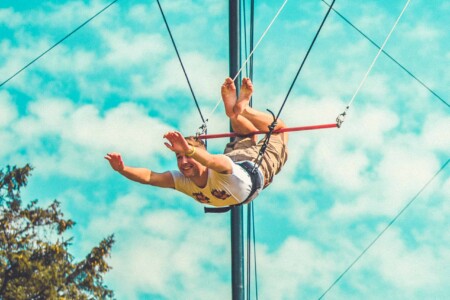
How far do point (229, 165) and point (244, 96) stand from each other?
72 cm

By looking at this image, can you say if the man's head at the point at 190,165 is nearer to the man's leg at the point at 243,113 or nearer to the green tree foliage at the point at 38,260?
the man's leg at the point at 243,113

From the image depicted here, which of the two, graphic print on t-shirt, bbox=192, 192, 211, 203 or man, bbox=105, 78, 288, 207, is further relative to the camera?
graphic print on t-shirt, bbox=192, 192, 211, 203

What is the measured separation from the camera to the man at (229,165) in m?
5.11

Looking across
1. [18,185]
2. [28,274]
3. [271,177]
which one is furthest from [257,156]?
[18,185]

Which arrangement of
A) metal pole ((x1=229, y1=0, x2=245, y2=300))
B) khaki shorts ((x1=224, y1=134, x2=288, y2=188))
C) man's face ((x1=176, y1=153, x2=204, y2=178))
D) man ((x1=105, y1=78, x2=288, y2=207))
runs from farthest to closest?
1. metal pole ((x1=229, y1=0, x2=245, y2=300))
2. khaki shorts ((x1=224, y1=134, x2=288, y2=188))
3. man's face ((x1=176, y1=153, x2=204, y2=178))
4. man ((x1=105, y1=78, x2=288, y2=207))

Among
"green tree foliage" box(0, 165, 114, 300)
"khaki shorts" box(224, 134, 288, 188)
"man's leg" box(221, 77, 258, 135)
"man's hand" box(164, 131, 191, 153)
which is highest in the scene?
"green tree foliage" box(0, 165, 114, 300)

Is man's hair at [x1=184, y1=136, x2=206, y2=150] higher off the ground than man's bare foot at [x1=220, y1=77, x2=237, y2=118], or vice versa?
man's bare foot at [x1=220, y1=77, x2=237, y2=118]

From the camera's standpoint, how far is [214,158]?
5.02 metres

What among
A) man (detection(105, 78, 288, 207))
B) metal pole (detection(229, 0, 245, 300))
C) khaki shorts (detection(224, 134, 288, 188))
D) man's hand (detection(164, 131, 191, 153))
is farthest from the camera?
metal pole (detection(229, 0, 245, 300))

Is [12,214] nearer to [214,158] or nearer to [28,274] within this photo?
[28,274]

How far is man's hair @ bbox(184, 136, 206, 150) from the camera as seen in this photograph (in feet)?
17.4

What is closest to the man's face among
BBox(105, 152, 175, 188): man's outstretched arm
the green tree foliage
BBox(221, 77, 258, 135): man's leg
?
BBox(105, 152, 175, 188): man's outstretched arm

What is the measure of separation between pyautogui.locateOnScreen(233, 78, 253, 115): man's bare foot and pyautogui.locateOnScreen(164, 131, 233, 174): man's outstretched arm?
610mm

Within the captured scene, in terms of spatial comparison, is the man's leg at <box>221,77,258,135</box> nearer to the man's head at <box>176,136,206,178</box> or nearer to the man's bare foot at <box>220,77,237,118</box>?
the man's bare foot at <box>220,77,237,118</box>
